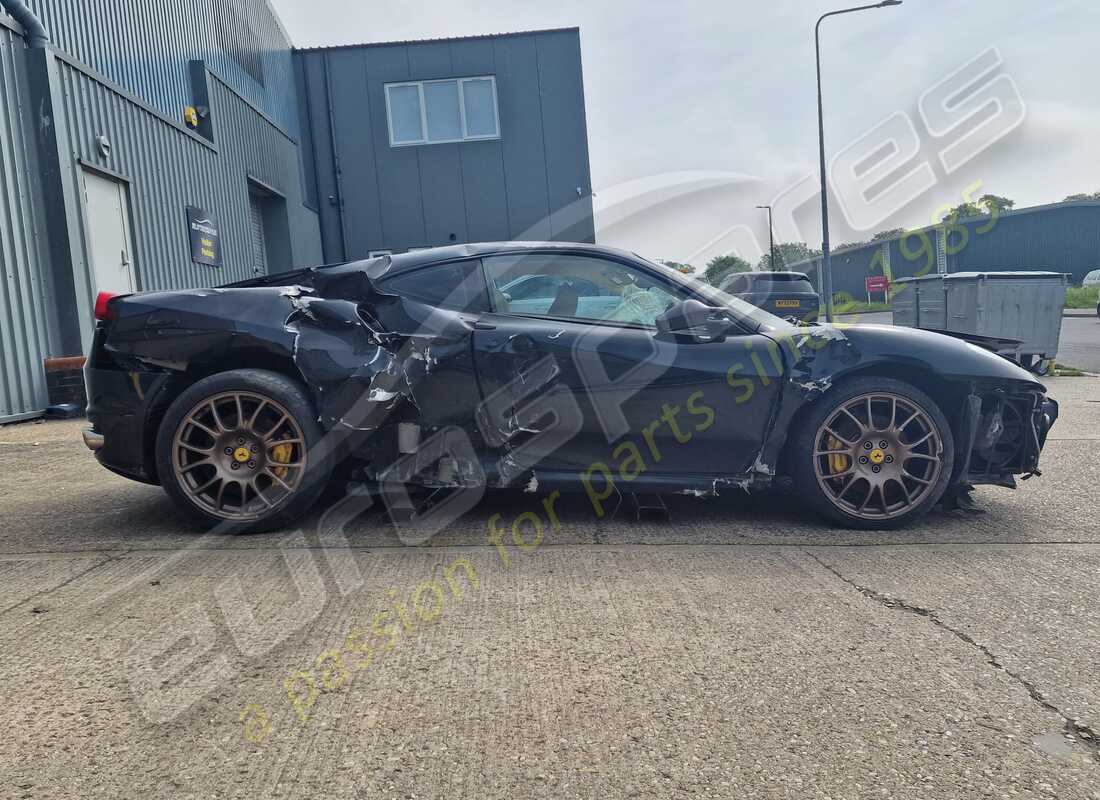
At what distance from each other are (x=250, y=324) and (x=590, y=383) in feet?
5.22

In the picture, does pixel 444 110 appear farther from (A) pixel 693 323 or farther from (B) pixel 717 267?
(A) pixel 693 323

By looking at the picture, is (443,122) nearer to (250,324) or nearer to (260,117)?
(260,117)

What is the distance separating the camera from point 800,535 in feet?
12.4

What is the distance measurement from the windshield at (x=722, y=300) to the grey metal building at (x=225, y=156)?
658 centimetres

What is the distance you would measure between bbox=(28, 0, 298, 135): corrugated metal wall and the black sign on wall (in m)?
1.39

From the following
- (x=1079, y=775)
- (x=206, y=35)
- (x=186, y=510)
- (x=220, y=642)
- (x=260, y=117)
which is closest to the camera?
(x=1079, y=775)

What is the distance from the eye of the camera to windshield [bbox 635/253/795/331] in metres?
3.99

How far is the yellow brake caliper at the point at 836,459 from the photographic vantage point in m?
3.79

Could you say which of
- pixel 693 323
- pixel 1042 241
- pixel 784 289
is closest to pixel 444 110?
pixel 784 289

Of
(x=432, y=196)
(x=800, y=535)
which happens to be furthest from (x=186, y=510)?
(x=432, y=196)

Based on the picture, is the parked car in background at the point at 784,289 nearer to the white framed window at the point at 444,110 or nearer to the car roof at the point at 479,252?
the white framed window at the point at 444,110

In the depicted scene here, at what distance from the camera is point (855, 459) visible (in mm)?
3809

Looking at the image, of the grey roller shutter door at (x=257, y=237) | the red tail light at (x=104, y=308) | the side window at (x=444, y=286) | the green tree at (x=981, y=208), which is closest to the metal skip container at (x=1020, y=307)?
the green tree at (x=981, y=208)

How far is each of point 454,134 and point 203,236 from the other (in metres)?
7.49
